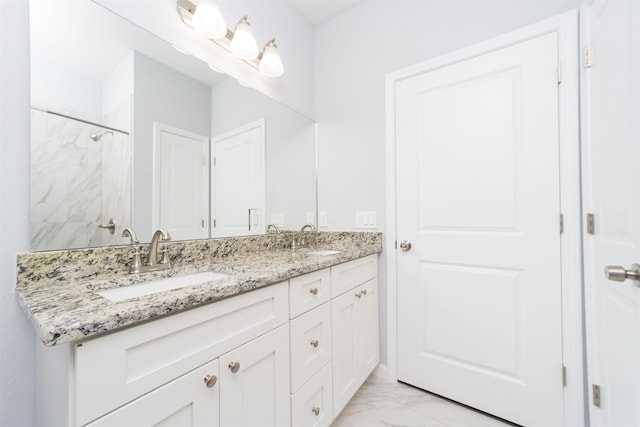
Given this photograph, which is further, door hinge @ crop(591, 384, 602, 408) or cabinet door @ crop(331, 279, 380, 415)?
cabinet door @ crop(331, 279, 380, 415)

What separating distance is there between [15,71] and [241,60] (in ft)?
3.20

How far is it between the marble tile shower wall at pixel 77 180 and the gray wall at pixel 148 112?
32 mm

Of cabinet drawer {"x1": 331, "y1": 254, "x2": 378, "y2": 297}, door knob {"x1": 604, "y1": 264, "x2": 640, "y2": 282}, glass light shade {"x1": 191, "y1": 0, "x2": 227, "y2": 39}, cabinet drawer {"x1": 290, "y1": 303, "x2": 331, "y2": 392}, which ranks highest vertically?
glass light shade {"x1": 191, "y1": 0, "x2": 227, "y2": 39}

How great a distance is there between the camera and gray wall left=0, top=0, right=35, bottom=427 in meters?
0.80

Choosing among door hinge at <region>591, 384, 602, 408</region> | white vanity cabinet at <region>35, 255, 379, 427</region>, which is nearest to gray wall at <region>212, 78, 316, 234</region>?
white vanity cabinet at <region>35, 255, 379, 427</region>

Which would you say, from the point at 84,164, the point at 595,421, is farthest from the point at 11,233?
the point at 595,421

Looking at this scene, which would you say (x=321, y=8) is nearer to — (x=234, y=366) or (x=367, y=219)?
(x=367, y=219)

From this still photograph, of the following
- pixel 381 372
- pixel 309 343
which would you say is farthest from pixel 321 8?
pixel 381 372

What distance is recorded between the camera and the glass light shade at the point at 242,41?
1.42 m

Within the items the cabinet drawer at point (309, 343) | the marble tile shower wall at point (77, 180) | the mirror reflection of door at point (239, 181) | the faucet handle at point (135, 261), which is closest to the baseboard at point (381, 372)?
the cabinet drawer at point (309, 343)

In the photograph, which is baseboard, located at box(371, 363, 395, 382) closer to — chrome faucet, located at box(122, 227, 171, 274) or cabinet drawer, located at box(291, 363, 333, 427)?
cabinet drawer, located at box(291, 363, 333, 427)

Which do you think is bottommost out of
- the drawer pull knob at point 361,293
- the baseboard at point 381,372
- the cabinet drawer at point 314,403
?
the baseboard at point 381,372

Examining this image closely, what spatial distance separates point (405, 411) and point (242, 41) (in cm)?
218

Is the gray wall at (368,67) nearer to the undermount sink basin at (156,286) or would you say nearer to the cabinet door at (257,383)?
the cabinet door at (257,383)
